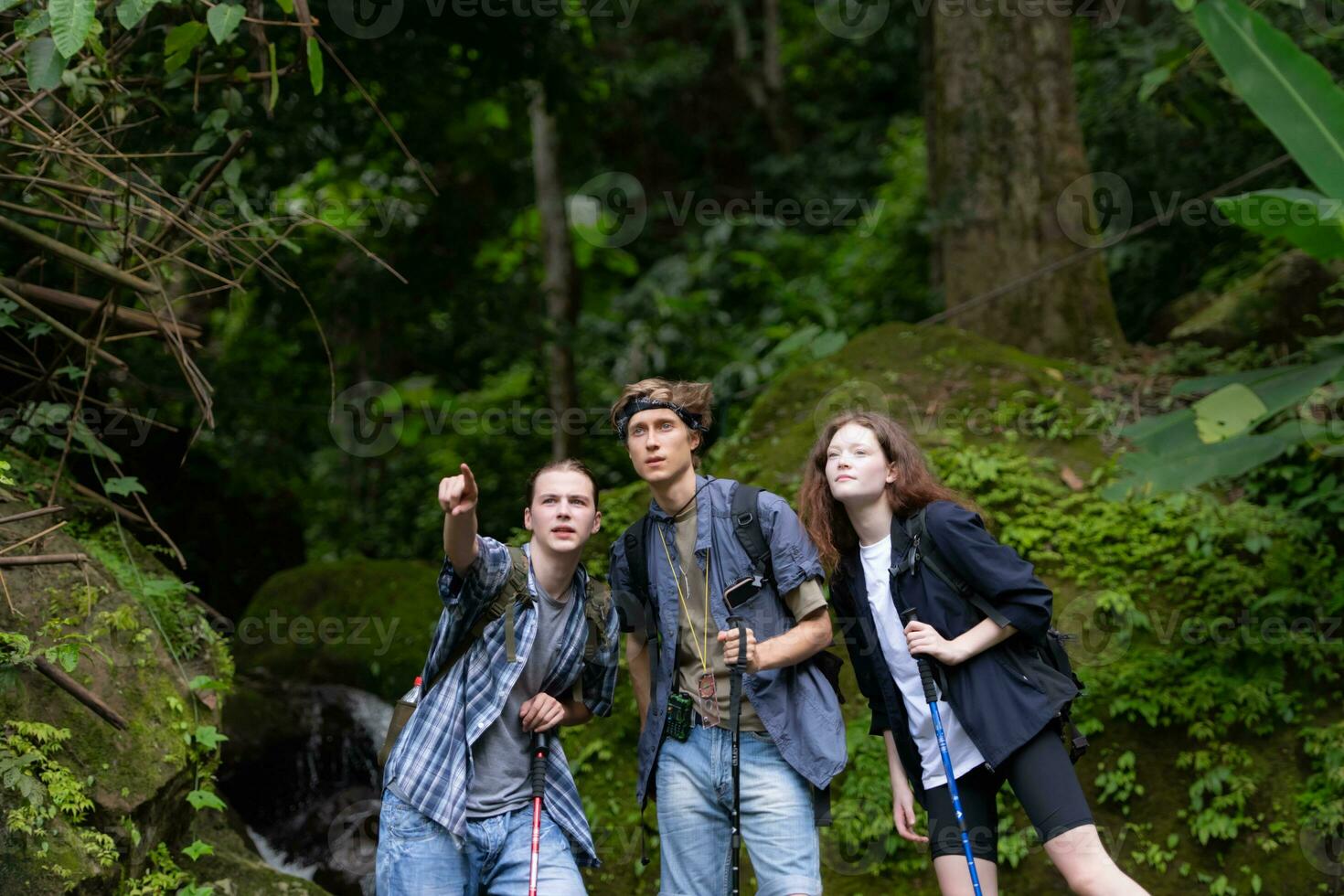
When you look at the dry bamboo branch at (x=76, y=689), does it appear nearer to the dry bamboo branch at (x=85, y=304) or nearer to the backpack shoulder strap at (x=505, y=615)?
the backpack shoulder strap at (x=505, y=615)

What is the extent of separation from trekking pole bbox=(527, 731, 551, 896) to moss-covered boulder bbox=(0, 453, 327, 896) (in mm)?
1488

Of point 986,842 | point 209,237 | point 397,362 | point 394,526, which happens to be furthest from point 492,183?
point 986,842

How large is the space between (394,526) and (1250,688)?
29.3ft

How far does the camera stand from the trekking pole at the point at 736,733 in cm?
323

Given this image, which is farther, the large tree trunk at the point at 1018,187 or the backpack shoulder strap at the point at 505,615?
the large tree trunk at the point at 1018,187

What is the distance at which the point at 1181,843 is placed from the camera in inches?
187

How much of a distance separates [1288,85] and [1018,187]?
132 inches

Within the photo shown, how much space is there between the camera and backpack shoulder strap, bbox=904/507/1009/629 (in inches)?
131

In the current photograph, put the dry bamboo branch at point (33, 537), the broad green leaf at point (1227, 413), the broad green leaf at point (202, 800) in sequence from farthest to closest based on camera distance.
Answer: the broad green leaf at point (1227, 413), the broad green leaf at point (202, 800), the dry bamboo branch at point (33, 537)

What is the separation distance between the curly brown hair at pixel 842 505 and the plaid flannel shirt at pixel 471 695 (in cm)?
74

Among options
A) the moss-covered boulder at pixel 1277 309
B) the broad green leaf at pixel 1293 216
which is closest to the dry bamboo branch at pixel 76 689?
the broad green leaf at pixel 1293 216

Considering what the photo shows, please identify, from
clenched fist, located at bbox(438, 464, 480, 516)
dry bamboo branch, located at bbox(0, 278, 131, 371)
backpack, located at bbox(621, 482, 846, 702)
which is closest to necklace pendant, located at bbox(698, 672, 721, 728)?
backpack, located at bbox(621, 482, 846, 702)

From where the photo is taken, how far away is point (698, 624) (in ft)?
11.5

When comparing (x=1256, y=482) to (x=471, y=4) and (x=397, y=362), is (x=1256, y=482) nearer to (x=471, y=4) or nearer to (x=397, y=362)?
(x=471, y=4)
